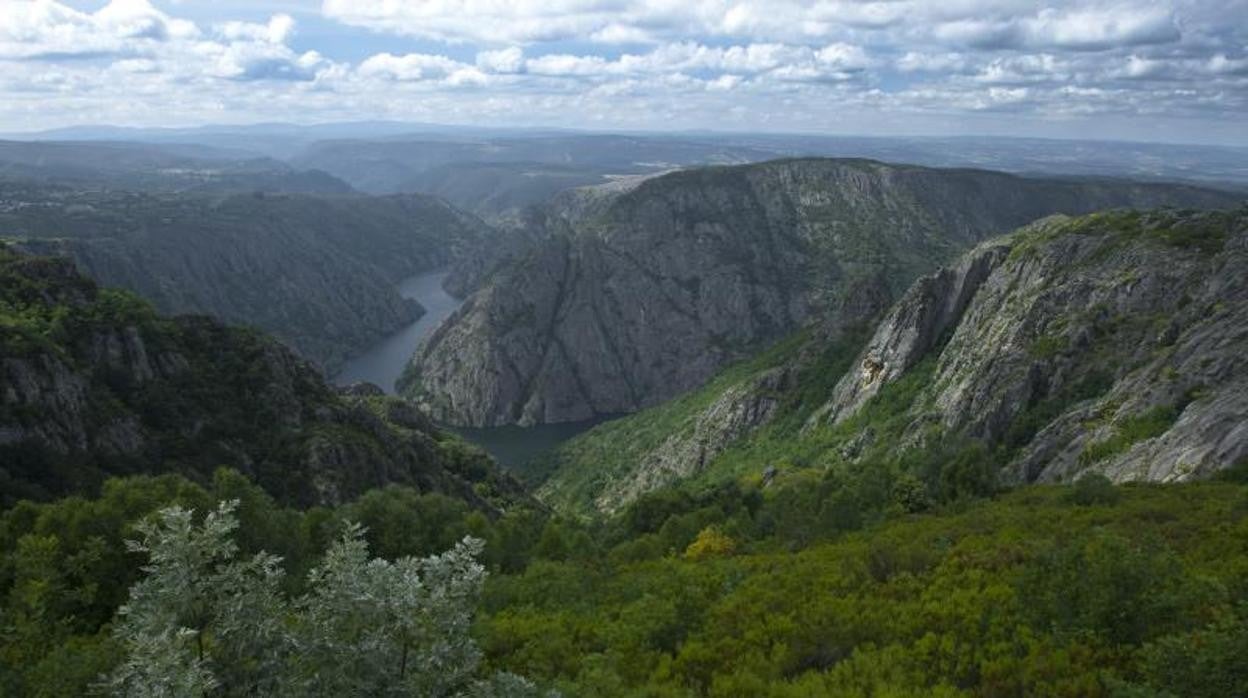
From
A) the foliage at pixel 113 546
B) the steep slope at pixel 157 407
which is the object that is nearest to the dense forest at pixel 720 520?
the foliage at pixel 113 546

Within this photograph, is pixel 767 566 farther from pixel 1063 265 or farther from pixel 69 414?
pixel 1063 265

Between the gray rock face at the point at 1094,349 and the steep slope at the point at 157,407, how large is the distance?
5746 cm

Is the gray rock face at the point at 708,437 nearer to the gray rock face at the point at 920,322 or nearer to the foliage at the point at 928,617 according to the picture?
the gray rock face at the point at 920,322

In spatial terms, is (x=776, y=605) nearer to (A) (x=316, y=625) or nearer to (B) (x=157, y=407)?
(A) (x=316, y=625)

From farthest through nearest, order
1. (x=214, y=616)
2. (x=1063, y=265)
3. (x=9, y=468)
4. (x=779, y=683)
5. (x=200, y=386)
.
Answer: (x=1063, y=265), (x=200, y=386), (x=9, y=468), (x=779, y=683), (x=214, y=616)

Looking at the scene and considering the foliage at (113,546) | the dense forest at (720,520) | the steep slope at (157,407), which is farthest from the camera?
the steep slope at (157,407)

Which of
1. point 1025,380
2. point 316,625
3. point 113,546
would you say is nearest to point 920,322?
point 1025,380

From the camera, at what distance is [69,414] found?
69.4m

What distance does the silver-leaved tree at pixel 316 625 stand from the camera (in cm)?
1295

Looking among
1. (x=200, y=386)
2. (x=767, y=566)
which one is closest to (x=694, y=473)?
(x=200, y=386)

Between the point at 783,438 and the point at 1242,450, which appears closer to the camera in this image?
the point at 1242,450

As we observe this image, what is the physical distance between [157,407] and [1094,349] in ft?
298

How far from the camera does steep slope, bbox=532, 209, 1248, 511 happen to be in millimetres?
60500

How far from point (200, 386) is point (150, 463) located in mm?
14115
